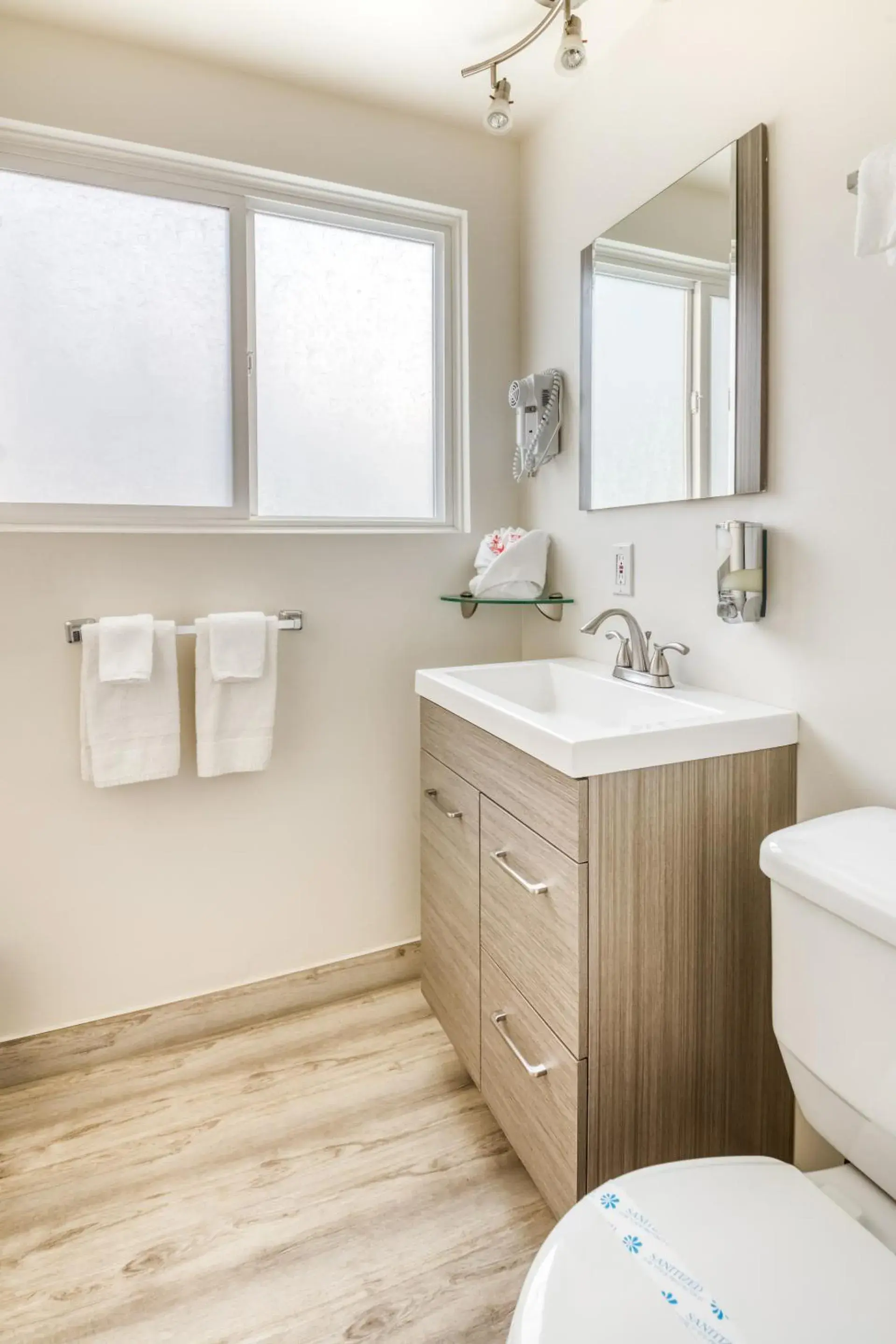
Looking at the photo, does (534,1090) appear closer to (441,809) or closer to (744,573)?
(441,809)

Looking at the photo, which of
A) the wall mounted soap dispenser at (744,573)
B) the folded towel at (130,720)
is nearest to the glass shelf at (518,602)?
the wall mounted soap dispenser at (744,573)

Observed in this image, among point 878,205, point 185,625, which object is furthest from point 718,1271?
point 185,625

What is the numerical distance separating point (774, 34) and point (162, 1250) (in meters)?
2.34

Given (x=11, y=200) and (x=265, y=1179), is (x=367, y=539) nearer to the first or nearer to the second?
(x=11, y=200)

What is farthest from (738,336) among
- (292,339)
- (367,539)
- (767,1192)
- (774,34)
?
(767,1192)

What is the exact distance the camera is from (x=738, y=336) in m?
1.31

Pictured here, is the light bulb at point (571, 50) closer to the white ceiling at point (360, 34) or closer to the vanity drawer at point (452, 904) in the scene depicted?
the white ceiling at point (360, 34)

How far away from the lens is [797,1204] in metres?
0.82

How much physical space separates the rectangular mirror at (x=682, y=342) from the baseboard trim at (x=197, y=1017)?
55.0 inches

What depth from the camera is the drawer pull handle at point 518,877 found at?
117 cm

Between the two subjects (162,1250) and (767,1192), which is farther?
(162,1250)

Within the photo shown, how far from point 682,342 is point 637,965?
1.18 m

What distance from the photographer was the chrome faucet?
1470mm

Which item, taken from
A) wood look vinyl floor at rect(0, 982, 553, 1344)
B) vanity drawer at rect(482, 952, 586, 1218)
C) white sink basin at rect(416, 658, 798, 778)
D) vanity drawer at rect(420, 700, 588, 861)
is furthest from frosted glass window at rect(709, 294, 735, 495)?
wood look vinyl floor at rect(0, 982, 553, 1344)
